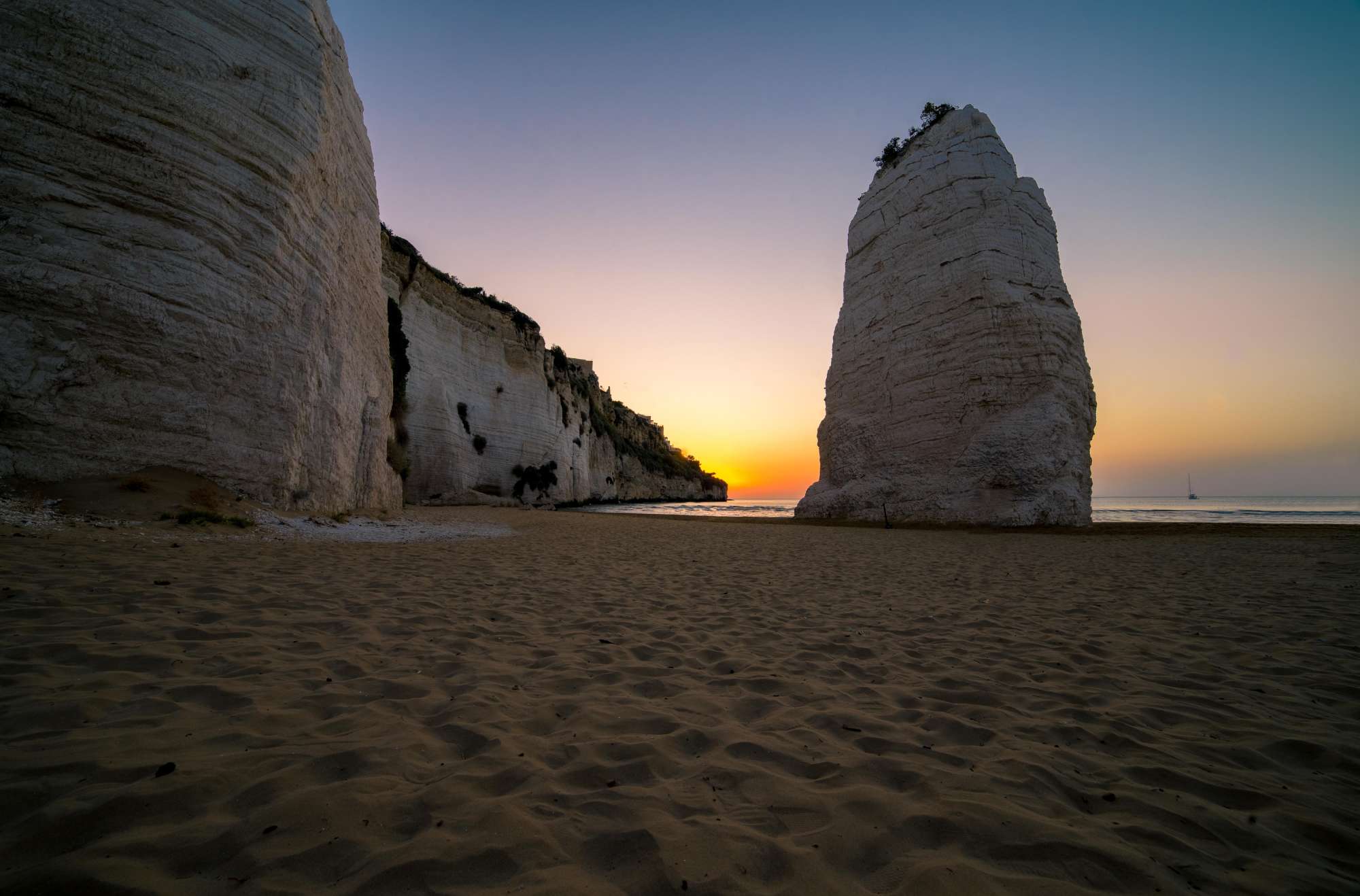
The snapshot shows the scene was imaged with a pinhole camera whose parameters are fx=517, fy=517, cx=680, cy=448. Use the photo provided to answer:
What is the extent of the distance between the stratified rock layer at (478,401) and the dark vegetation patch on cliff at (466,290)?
72 millimetres

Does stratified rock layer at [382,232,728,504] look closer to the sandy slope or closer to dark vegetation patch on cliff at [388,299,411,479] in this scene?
dark vegetation patch on cliff at [388,299,411,479]

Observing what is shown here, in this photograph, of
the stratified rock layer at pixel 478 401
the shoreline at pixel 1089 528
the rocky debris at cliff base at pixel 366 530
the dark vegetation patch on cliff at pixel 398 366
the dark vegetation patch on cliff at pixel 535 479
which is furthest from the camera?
the dark vegetation patch on cliff at pixel 535 479

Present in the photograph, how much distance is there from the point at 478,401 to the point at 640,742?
1123 inches

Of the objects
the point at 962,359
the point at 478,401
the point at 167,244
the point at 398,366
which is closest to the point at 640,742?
the point at 167,244

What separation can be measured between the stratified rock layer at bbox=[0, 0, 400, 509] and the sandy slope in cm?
299

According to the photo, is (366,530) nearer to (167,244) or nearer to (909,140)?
(167,244)

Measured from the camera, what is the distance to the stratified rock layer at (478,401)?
24375 millimetres

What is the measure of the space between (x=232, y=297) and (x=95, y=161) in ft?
7.18

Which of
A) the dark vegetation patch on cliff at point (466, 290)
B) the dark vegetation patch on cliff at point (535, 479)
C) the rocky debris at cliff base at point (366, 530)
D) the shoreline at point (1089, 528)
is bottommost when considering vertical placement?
the rocky debris at cliff base at point (366, 530)

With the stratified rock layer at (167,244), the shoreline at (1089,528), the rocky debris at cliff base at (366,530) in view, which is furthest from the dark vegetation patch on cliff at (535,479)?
the stratified rock layer at (167,244)

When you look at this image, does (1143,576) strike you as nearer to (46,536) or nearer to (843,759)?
(843,759)

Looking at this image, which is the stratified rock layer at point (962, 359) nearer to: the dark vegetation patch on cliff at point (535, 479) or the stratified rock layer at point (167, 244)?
the stratified rock layer at point (167, 244)

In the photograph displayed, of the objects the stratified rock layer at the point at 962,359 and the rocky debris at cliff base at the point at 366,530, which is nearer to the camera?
the rocky debris at cliff base at the point at 366,530

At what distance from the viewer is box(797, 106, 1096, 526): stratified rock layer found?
1527 centimetres
